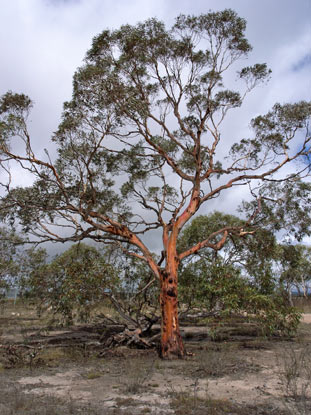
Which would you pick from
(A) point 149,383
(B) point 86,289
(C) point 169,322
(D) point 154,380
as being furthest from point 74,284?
(A) point 149,383

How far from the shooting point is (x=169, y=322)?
10.7 m

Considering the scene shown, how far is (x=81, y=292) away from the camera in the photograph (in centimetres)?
1195

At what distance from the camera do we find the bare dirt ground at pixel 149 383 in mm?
5793

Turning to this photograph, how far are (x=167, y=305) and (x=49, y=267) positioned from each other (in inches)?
213

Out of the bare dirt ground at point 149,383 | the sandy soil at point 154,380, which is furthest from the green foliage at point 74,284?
the sandy soil at point 154,380

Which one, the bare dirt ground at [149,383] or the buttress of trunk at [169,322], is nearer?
the bare dirt ground at [149,383]

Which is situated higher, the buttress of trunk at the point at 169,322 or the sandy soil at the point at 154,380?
the buttress of trunk at the point at 169,322

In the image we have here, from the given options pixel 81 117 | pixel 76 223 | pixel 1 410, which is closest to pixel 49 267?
pixel 76 223

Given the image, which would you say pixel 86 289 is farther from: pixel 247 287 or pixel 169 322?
pixel 247 287

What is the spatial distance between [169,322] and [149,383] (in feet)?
10.8

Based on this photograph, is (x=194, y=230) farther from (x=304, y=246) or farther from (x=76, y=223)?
(x=304, y=246)

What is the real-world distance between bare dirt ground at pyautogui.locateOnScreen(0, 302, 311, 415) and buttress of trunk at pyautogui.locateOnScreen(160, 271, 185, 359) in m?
0.41

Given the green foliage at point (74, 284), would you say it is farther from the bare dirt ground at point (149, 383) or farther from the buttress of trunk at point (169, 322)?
the buttress of trunk at point (169, 322)

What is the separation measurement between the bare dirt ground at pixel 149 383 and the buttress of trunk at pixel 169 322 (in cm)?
41
